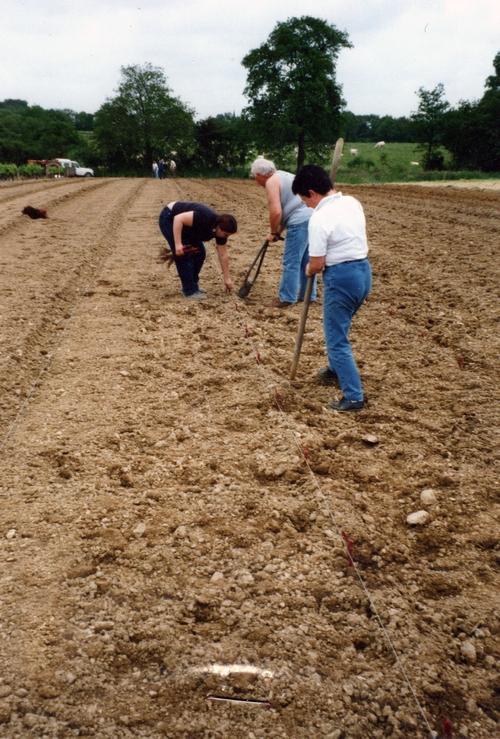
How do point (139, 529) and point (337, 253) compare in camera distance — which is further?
point (337, 253)

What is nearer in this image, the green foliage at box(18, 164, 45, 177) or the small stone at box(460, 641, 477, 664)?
the small stone at box(460, 641, 477, 664)

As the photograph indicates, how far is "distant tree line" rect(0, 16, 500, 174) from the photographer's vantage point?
40406mm

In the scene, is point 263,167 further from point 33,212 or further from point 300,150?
point 300,150

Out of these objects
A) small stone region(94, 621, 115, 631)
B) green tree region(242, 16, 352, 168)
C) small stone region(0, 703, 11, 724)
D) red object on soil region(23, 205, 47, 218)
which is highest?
green tree region(242, 16, 352, 168)

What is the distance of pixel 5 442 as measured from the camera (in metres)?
3.53

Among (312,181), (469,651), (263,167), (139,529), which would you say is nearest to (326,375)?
(312,181)

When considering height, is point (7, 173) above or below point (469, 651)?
above

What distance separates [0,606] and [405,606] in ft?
6.07

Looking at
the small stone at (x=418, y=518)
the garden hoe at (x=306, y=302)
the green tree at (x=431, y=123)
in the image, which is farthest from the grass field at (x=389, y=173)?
the small stone at (x=418, y=518)

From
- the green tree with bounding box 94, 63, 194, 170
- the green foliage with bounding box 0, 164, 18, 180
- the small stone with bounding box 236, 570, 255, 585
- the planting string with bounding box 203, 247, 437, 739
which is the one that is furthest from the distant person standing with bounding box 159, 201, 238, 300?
the green tree with bounding box 94, 63, 194, 170

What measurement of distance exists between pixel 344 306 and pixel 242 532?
1.79 m

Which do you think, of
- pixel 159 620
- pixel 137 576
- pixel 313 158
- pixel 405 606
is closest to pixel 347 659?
pixel 405 606

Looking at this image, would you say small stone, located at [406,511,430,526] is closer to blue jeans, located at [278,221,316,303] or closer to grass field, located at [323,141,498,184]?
blue jeans, located at [278,221,316,303]

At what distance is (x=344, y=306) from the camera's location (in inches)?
147
